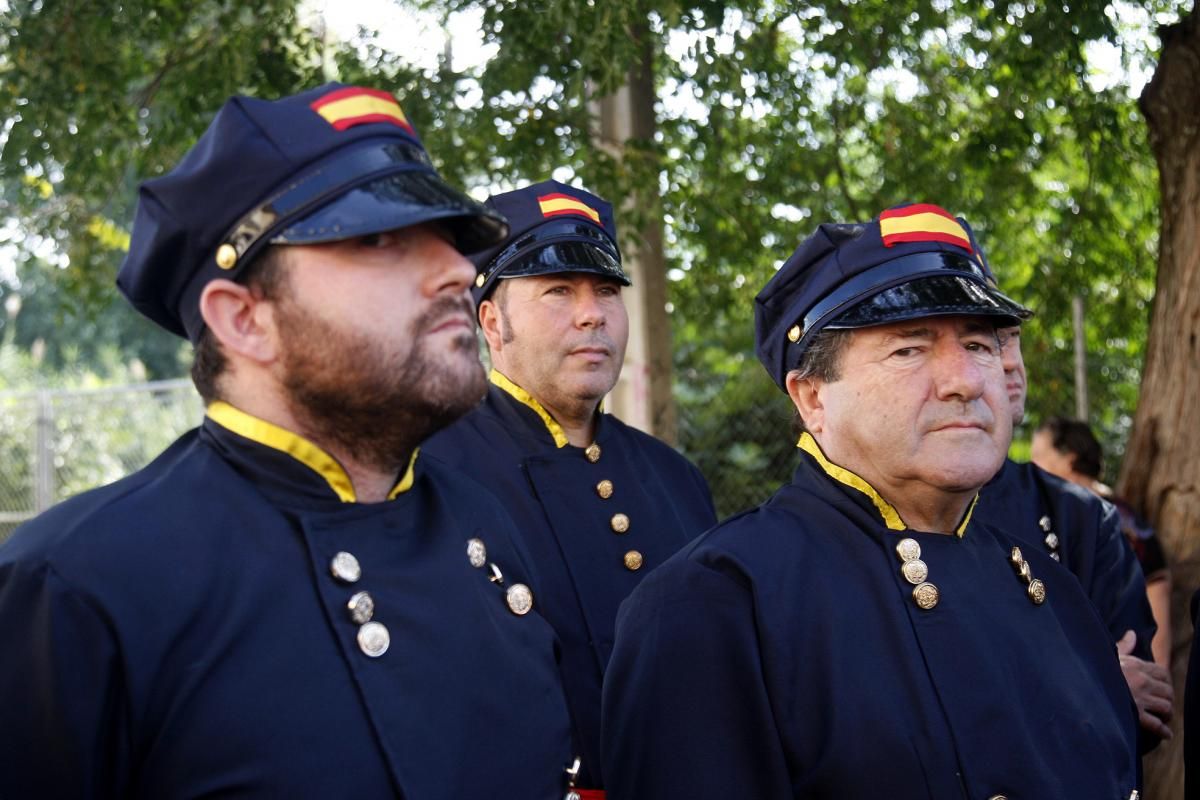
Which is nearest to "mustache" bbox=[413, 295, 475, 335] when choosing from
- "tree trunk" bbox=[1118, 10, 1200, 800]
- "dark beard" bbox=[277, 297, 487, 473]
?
"dark beard" bbox=[277, 297, 487, 473]

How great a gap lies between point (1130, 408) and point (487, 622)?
6.48 m

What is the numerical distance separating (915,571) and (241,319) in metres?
1.29

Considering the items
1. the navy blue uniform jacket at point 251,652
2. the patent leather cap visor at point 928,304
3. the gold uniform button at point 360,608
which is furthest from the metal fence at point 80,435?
the gold uniform button at point 360,608

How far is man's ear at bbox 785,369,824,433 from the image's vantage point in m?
2.88

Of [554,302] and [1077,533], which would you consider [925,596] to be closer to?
[1077,533]

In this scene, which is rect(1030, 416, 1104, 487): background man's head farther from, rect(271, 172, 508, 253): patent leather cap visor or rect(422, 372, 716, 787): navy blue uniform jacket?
rect(271, 172, 508, 253): patent leather cap visor

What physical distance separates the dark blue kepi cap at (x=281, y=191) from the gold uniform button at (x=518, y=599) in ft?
1.94

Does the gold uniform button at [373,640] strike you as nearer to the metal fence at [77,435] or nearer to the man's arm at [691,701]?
the man's arm at [691,701]

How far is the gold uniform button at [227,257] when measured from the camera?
209 centimetres

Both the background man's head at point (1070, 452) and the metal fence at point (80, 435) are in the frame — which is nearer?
the background man's head at point (1070, 452)

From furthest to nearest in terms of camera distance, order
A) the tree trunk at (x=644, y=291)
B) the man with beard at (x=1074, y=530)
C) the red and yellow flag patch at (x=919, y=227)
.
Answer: the tree trunk at (x=644, y=291) → the man with beard at (x=1074, y=530) → the red and yellow flag patch at (x=919, y=227)

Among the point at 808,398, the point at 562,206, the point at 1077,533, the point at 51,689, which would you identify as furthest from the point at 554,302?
the point at 51,689

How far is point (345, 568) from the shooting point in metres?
2.08

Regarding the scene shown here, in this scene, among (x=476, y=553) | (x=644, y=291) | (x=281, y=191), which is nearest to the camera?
(x=281, y=191)
